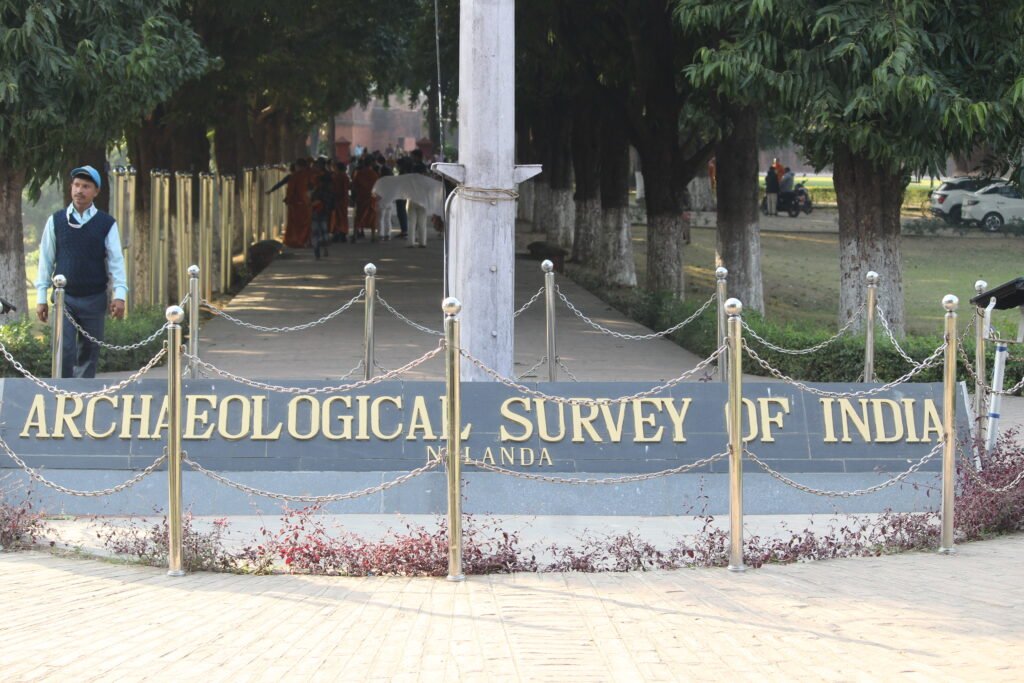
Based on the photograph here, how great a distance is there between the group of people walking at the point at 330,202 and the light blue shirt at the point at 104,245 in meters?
18.6

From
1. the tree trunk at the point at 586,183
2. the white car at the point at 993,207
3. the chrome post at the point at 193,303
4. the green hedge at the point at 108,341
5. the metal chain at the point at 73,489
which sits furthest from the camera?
the white car at the point at 993,207

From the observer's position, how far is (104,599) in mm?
7184

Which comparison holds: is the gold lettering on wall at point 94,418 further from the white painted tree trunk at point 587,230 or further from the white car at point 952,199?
the white car at point 952,199

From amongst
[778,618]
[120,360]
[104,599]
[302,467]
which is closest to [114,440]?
[302,467]

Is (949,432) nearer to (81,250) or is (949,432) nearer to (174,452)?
(174,452)

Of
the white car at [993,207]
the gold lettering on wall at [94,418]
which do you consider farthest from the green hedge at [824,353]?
the white car at [993,207]

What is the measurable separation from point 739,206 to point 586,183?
9607 mm

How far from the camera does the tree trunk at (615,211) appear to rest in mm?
25719

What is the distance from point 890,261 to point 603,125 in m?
11.1

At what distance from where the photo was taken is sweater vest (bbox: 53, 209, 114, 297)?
11.1m

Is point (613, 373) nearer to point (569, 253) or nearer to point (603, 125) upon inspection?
point (603, 125)

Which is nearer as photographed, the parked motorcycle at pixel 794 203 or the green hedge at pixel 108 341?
the green hedge at pixel 108 341

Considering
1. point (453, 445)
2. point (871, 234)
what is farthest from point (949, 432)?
point (871, 234)

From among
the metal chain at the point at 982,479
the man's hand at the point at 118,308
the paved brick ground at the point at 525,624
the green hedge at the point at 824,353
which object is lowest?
the paved brick ground at the point at 525,624
